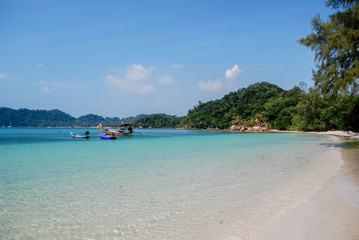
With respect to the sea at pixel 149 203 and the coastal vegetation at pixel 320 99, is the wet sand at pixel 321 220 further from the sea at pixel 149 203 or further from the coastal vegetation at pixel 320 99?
the coastal vegetation at pixel 320 99

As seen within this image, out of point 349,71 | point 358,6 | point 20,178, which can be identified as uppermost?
point 358,6

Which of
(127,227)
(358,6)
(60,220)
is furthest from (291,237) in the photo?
(358,6)

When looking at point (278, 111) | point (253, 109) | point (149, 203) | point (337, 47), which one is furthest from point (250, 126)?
point (149, 203)

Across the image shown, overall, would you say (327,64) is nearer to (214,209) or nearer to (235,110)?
(214,209)

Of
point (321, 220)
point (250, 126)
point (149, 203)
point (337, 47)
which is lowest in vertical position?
point (149, 203)

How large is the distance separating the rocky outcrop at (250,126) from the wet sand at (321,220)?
96905 millimetres

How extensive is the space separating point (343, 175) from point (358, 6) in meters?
9.94

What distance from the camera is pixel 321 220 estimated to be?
4.29 metres

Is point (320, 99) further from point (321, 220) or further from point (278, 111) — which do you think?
point (278, 111)

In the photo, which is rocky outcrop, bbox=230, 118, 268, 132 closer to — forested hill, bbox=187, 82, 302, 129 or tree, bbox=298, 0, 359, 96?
forested hill, bbox=187, 82, 302, 129

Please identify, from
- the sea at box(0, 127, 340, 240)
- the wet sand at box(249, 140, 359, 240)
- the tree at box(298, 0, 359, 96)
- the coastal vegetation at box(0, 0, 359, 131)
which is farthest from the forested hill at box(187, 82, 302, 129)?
the wet sand at box(249, 140, 359, 240)

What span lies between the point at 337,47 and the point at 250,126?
9486 centimetres

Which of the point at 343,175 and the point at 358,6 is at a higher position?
the point at 358,6

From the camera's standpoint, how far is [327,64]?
16719 millimetres
